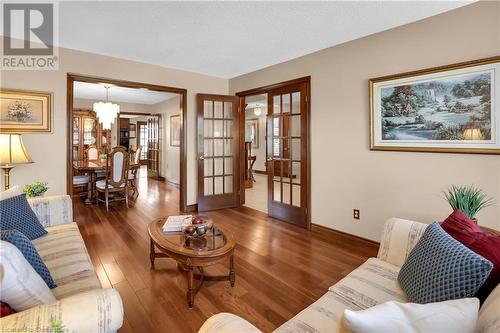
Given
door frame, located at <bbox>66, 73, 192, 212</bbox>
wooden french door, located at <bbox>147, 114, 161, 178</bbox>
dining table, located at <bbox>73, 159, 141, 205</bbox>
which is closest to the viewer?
door frame, located at <bbox>66, 73, 192, 212</bbox>

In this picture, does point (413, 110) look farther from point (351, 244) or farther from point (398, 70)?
point (351, 244)

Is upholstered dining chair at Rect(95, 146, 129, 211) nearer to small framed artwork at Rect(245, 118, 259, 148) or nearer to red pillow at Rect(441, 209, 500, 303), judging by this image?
red pillow at Rect(441, 209, 500, 303)

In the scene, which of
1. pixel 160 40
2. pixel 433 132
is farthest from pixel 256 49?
pixel 433 132

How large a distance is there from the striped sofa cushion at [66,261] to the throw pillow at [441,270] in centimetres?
164

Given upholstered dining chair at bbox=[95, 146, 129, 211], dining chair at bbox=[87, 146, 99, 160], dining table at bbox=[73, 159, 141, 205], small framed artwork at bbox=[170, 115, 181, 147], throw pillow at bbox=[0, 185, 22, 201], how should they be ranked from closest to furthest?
throw pillow at bbox=[0, 185, 22, 201], upholstered dining chair at bbox=[95, 146, 129, 211], dining table at bbox=[73, 159, 141, 205], dining chair at bbox=[87, 146, 99, 160], small framed artwork at bbox=[170, 115, 181, 147]

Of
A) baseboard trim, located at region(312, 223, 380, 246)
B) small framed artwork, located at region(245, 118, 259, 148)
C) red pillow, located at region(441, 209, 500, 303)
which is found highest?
small framed artwork, located at region(245, 118, 259, 148)

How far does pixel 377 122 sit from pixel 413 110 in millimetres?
359

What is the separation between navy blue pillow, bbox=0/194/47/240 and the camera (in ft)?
5.73

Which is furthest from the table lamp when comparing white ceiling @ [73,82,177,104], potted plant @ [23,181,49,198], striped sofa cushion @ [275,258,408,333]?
white ceiling @ [73,82,177,104]

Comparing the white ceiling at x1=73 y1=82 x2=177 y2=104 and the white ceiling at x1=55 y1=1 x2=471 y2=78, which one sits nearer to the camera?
the white ceiling at x1=55 y1=1 x2=471 y2=78

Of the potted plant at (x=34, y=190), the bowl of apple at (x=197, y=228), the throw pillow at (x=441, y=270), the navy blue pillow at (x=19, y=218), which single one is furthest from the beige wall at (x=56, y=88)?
the throw pillow at (x=441, y=270)

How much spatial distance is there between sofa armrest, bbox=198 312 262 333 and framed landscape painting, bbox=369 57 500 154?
2.50 meters

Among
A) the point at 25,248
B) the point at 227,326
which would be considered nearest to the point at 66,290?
the point at 25,248

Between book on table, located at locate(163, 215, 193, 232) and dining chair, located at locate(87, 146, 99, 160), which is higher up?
dining chair, located at locate(87, 146, 99, 160)
